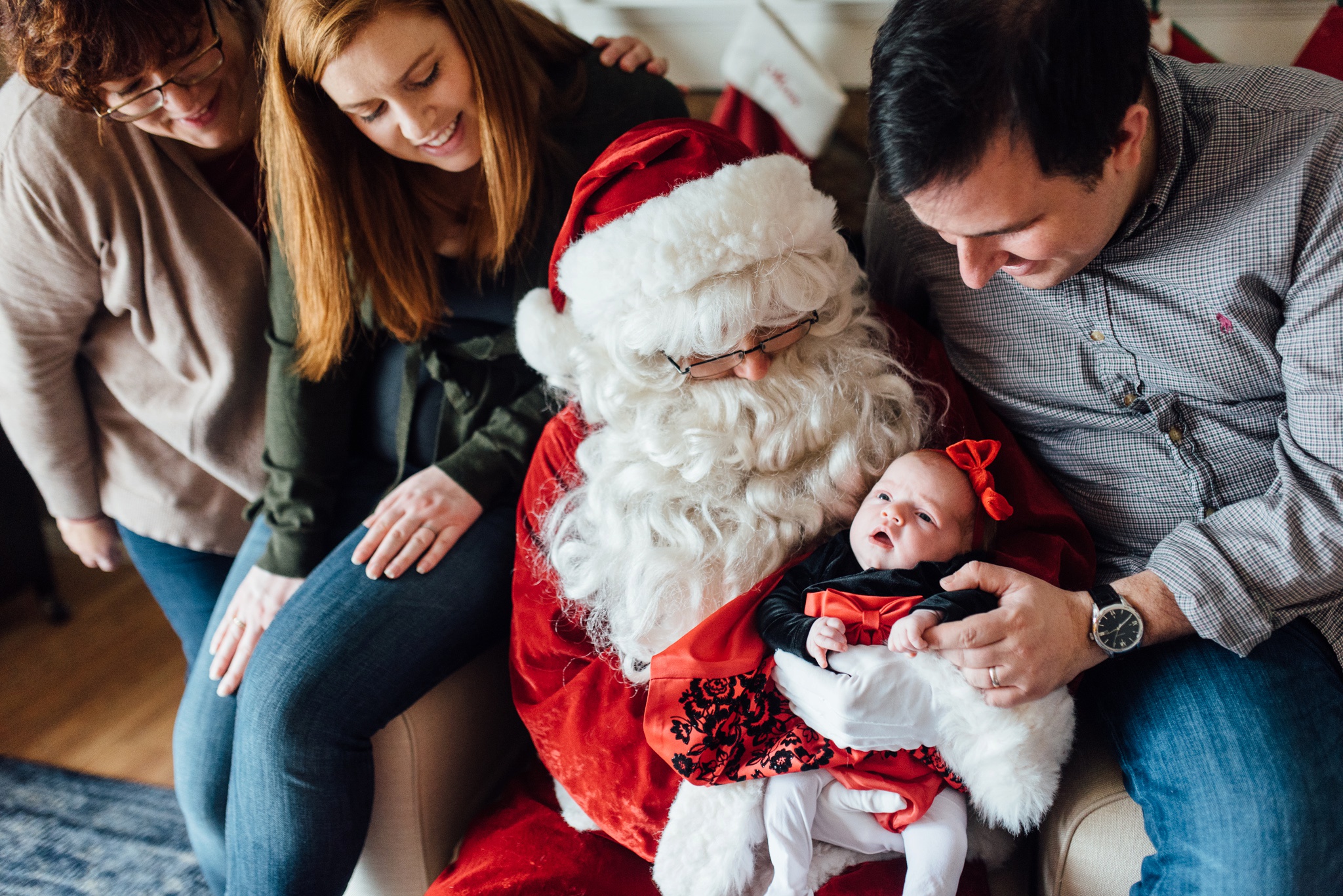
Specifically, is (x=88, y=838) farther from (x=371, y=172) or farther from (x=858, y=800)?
(x=858, y=800)

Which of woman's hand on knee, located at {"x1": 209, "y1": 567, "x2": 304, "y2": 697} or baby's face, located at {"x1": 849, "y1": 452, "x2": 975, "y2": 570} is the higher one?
baby's face, located at {"x1": 849, "y1": 452, "x2": 975, "y2": 570}

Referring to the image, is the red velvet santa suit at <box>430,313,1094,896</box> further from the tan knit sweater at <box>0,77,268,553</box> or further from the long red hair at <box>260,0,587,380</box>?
the tan knit sweater at <box>0,77,268,553</box>

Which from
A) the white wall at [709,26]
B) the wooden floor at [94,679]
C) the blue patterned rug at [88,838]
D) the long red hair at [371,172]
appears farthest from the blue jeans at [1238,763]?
the wooden floor at [94,679]

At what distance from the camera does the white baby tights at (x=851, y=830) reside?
1191 millimetres

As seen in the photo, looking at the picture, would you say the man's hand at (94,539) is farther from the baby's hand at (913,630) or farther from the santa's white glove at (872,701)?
the baby's hand at (913,630)

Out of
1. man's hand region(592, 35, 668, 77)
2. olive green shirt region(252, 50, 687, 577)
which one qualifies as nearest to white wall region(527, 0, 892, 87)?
man's hand region(592, 35, 668, 77)

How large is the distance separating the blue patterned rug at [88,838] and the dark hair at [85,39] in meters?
1.66

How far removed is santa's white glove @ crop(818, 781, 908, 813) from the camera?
1216mm

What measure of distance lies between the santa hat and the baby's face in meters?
0.32

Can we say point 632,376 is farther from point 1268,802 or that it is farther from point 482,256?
point 1268,802

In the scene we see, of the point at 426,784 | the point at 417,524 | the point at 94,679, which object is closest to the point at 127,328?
the point at 417,524

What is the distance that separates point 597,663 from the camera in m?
1.48

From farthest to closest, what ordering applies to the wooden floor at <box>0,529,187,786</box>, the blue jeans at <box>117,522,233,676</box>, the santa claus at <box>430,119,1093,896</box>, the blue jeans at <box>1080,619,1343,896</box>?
the wooden floor at <box>0,529,187,786</box>, the blue jeans at <box>117,522,233,676</box>, the santa claus at <box>430,119,1093,896</box>, the blue jeans at <box>1080,619,1343,896</box>

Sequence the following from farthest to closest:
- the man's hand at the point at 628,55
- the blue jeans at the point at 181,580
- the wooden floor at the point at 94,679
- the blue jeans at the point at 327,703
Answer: the wooden floor at the point at 94,679, the blue jeans at the point at 181,580, the man's hand at the point at 628,55, the blue jeans at the point at 327,703
